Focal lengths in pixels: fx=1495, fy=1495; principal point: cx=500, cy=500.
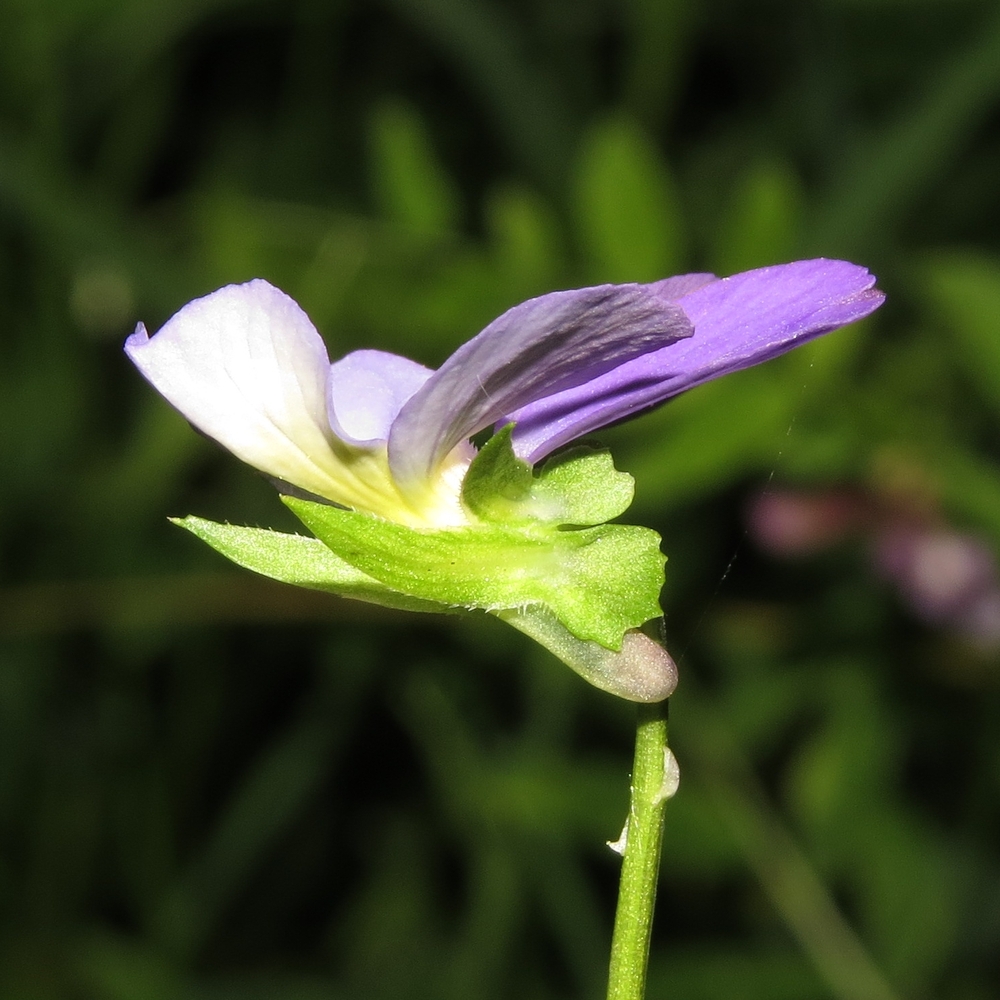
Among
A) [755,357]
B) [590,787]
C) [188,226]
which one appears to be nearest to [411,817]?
[590,787]

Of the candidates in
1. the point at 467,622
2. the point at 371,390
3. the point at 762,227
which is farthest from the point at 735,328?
the point at 762,227

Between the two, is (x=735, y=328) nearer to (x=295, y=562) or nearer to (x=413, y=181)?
(x=295, y=562)

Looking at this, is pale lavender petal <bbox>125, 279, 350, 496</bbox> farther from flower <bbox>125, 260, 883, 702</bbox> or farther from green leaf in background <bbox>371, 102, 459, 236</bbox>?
green leaf in background <bbox>371, 102, 459, 236</bbox>

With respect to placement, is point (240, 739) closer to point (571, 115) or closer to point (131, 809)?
point (131, 809)

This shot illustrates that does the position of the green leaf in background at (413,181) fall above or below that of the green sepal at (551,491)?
above

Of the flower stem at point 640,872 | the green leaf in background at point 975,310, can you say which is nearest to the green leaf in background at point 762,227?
the green leaf in background at point 975,310

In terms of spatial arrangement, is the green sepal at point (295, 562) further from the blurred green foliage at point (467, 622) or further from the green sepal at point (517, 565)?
the blurred green foliage at point (467, 622)
